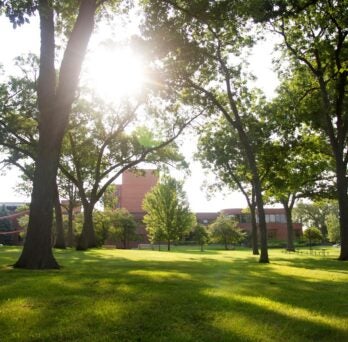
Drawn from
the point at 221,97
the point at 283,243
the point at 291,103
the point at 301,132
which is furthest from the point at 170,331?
the point at 283,243

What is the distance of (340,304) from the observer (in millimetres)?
8281

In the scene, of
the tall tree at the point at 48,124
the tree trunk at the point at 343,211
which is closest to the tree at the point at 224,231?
the tree trunk at the point at 343,211

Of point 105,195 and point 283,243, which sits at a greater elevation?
point 105,195

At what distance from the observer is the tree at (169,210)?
60906mm

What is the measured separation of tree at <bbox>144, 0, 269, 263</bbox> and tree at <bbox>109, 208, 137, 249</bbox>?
4645 cm

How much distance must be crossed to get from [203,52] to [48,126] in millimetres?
12770

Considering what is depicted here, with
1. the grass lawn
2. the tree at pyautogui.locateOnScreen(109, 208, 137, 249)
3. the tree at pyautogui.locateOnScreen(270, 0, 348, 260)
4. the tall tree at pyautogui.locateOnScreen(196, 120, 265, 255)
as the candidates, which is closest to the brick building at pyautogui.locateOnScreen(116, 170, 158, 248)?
the tree at pyautogui.locateOnScreen(109, 208, 137, 249)

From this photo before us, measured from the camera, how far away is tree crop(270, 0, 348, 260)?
2550 centimetres

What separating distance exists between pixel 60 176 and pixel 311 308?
156 ft

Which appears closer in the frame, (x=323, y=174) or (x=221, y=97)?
(x=221, y=97)

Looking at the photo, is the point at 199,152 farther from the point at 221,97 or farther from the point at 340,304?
the point at 340,304

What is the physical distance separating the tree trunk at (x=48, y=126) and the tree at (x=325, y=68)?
13.4m

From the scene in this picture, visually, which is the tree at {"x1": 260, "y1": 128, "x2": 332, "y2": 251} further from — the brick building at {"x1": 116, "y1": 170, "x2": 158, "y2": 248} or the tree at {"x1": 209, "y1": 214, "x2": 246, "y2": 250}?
the brick building at {"x1": 116, "y1": 170, "x2": 158, "y2": 248}

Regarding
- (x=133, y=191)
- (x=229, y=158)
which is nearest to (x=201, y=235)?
(x=229, y=158)
